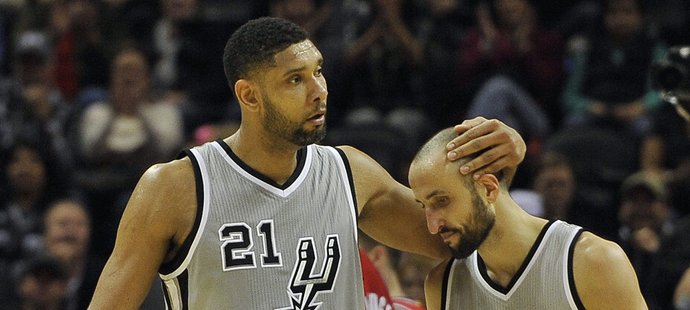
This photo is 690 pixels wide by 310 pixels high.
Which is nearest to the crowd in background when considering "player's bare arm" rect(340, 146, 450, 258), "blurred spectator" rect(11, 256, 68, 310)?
"blurred spectator" rect(11, 256, 68, 310)

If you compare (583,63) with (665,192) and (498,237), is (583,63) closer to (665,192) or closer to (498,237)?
(665,192)

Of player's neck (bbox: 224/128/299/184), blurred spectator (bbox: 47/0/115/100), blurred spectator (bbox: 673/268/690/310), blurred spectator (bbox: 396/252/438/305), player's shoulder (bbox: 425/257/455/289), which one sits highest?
blurred spectator (bbox: 47/0/115/100)

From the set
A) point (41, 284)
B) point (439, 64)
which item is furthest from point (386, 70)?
point (41, 284)

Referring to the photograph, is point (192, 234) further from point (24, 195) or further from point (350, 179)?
point (24, 195)

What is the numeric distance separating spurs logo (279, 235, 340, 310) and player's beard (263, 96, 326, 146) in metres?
0.33

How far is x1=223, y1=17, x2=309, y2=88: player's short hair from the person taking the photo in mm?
4027

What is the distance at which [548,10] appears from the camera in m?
11.1

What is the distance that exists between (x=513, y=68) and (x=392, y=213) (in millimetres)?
5751

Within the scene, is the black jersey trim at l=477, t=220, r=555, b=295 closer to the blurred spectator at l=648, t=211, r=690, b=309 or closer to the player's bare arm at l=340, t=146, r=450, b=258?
the player's bare arm at l=340, t=146, r=450, b=258

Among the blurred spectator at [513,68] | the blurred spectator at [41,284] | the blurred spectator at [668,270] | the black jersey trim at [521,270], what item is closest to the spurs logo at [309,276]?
the black jersey trim at [521,270]

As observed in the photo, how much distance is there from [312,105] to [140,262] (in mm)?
726

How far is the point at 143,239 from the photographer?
155 inches

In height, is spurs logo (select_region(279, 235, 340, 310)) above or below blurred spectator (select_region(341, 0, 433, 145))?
below

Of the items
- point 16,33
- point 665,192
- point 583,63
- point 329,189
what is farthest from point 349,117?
point 329,189
